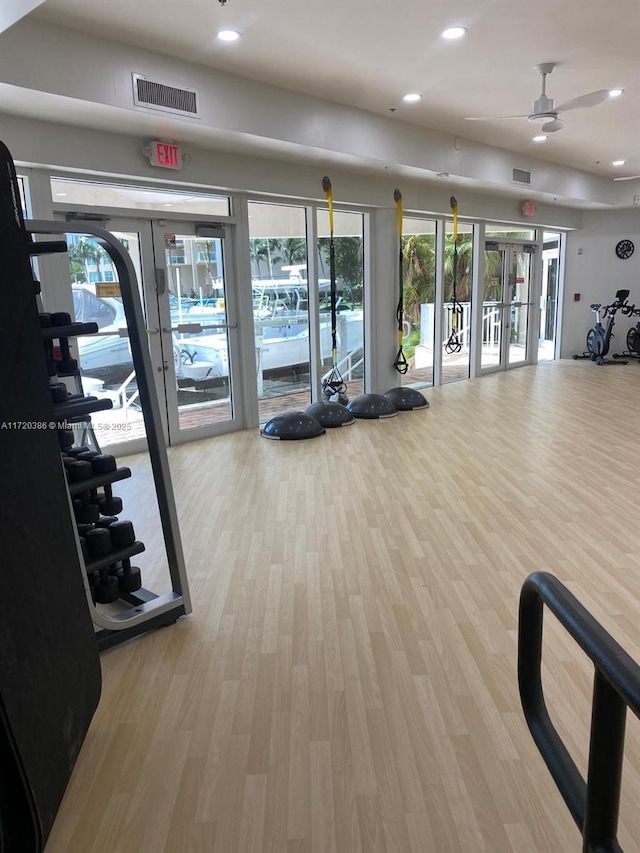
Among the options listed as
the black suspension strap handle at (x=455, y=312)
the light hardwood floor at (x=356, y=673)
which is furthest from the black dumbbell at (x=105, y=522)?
the black suspension strap handle at (x=455, y=312)

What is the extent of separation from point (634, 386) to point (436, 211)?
4.26 meters

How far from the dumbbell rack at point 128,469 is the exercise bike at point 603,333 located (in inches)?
447

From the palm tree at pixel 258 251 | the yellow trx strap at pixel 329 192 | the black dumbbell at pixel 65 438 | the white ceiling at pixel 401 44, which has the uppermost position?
the white ceiling at pixel 401 44

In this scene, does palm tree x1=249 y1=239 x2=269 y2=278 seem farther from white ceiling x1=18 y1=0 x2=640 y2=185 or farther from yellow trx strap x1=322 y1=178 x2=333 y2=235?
white ceiling x1=18 y1=0 x2=640 y2=185

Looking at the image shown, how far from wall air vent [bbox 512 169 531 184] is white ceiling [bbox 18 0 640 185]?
88.3 inches

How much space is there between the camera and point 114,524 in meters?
2.74

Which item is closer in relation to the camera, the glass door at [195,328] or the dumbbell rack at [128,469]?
the dumbbell rack at [128,469]

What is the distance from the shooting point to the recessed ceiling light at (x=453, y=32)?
4.64m

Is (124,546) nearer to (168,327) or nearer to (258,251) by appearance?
(168,327)

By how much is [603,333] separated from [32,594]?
12.5 meters

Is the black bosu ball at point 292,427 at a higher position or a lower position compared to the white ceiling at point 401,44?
lower

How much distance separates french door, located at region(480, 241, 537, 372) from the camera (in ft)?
35.8

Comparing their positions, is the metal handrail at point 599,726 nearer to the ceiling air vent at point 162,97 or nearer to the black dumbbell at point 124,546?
the black dumbbell at point 124,546

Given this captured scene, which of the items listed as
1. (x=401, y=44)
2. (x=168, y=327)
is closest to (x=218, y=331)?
(x=168, y=327)
